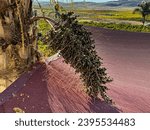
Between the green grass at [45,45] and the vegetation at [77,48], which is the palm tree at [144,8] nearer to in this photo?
the green grass at [45,45]

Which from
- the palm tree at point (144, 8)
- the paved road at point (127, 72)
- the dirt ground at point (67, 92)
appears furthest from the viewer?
the palm tree at point (144, 8)

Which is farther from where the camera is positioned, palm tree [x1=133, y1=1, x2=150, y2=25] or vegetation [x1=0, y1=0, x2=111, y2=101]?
palm tree [x1=133, y1=1, x2=150, y2=25]

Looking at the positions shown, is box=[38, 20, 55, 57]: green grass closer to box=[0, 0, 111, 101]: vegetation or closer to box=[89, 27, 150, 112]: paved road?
box=[0, 0, 111, 101]: vegetation

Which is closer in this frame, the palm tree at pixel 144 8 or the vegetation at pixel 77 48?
the vegetation at pixel 77 48

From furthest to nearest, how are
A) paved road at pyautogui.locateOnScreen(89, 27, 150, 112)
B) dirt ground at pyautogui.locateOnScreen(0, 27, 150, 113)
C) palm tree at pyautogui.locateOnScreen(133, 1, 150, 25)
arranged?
palm tree at pyautogui.locateOnScreen(133, 1, 150, 25) → paved road at pyautogui.locateOnScreen(89, 27, 150, 112) → dirt ground at pyautogui.locateOnScreen(0, 27, 150, 113)

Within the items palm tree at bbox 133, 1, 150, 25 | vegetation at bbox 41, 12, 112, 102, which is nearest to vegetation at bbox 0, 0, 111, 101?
vegetation at bbox 41, 12, 112, 102

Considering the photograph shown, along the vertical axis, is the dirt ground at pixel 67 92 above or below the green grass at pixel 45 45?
below

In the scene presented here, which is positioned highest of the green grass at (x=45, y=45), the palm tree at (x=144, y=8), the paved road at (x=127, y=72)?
the green grass at (x=45, y=45)

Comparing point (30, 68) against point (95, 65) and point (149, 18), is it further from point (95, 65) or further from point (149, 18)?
point (149, 18)

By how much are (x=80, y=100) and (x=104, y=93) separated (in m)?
0.07

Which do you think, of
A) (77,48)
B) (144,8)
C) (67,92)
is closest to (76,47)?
(77,48)

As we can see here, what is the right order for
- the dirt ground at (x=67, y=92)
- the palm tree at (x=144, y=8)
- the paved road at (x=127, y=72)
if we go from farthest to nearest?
the palm tree at (x=144, y=8) < the paved road at (x=127, y=72) < the dirt ground at (x=67, y=92)

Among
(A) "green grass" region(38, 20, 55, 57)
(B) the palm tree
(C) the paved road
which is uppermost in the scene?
(A) "green grass" region(38, 20, 55, 57)

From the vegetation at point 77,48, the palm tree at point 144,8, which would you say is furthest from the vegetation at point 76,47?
the palm tree at point 144,8
